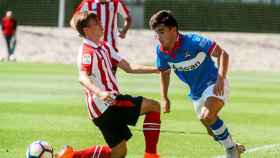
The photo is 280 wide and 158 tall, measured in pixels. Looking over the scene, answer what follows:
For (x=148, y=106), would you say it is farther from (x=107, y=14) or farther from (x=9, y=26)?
(x=9, y=26)

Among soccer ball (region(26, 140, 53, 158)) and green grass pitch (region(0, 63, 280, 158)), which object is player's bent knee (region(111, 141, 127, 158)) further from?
green grass pitch (region(0, 63, 280, 158))

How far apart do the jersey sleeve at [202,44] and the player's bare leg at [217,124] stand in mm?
535

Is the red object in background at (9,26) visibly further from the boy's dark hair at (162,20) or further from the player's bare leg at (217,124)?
the boy's dark hair at (162,20)

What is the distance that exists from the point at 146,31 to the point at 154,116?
32.2m

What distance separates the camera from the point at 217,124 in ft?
29.7

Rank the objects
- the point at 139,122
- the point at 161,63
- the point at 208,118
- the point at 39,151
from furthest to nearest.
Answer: the point at 139,122
the point at 161,63
the point at 208,118
the point at 39,151

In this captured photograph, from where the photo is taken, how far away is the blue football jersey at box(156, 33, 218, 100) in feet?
29.2

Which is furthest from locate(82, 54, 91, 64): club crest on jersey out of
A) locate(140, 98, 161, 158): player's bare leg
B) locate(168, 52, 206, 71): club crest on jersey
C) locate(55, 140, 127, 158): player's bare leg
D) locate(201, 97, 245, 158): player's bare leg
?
locate(201, 97, 245, 158): player's bare leg

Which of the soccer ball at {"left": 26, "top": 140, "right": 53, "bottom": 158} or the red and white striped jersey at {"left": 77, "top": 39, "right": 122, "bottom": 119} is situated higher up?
the red and white striped jersey at {"left": 77, "top": 39, "right": 122, "bottom": 119}

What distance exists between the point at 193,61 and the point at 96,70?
1451 mm

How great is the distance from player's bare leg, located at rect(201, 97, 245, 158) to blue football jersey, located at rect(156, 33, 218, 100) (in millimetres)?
251

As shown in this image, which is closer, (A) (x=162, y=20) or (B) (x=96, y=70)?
(B) (x=96, y=70)

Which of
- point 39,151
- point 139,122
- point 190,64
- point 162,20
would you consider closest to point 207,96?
point 190,64

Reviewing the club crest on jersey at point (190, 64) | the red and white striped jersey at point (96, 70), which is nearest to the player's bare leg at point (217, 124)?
the club crest on jersey at point (190, 64)
